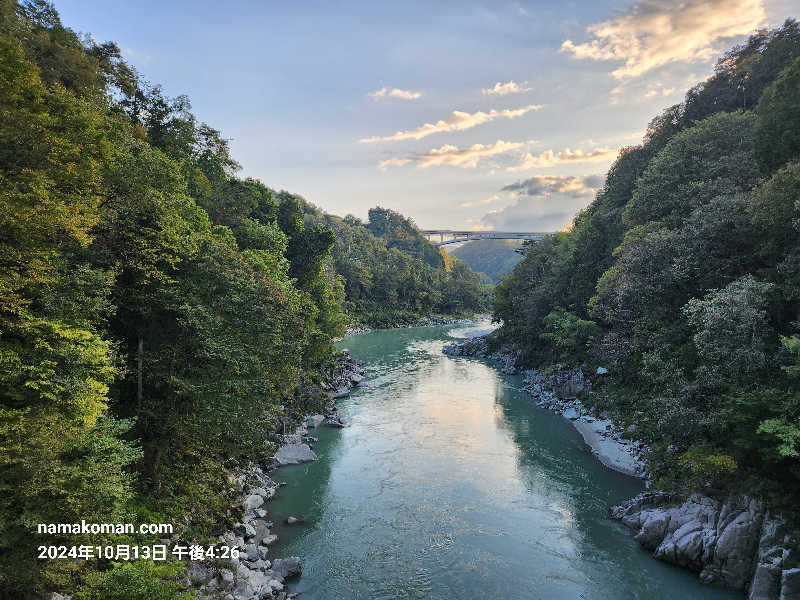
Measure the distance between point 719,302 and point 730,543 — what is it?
8084mm

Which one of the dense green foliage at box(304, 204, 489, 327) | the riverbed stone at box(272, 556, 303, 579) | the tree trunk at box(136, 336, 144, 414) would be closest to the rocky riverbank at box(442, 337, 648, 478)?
the riverbed stone at box(272, 556, 303, 579)

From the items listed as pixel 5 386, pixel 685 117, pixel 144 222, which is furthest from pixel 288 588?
pixel 685 117

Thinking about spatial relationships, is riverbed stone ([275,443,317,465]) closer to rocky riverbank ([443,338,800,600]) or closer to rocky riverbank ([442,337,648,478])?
rocky riverbank ([443,338,800,600])

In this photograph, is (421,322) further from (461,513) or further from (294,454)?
(461,513)

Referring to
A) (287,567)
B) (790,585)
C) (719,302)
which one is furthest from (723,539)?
(287,567)

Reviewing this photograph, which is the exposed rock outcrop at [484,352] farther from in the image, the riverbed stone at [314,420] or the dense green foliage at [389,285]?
the dense green foliage at [389,285]

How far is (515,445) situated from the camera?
86.6 feet

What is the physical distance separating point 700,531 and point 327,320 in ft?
95.7

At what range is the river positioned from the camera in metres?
14.4

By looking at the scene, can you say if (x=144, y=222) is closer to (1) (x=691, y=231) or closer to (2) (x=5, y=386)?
(2) (x=5, y=386)

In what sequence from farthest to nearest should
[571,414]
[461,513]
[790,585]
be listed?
1. [571,414]
2. [461,513]
3. [790,585]

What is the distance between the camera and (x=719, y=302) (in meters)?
17.0

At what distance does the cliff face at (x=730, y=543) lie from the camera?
1267cm

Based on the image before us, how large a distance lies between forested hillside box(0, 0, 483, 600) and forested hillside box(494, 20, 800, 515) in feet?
53.1
